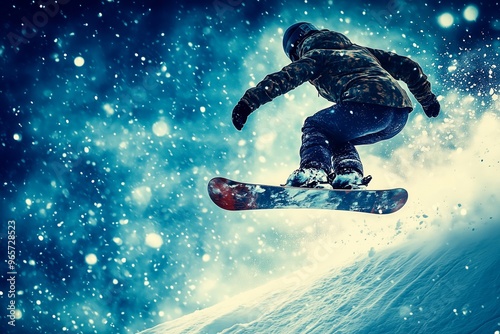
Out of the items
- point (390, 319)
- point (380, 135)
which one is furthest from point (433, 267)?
point (380, 135)

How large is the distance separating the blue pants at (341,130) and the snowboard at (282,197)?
0.76 ft

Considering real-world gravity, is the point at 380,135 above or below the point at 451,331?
above

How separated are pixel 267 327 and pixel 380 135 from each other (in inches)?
213

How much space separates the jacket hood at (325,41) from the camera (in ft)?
10.2

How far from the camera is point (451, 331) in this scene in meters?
3.11

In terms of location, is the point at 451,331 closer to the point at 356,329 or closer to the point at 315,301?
the point at 356,329

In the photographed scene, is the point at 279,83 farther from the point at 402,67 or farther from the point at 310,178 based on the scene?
the point at 402,67

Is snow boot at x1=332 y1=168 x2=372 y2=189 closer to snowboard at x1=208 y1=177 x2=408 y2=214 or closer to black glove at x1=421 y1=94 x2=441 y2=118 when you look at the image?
snowboard at x1=208 y1=177 x2=408 y2=214

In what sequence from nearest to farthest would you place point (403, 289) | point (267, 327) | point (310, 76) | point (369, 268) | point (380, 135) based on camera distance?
point (310, 76), point (380, 135), point (403, 289), point (267, 327), point (369, 268)

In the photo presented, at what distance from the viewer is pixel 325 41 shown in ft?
10.2

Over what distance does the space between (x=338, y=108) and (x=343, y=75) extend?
1.17 ft

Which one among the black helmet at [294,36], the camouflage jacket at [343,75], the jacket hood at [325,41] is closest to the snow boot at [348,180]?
the camouflage jacket at [343,75]

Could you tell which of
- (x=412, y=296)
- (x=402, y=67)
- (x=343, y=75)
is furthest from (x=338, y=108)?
(x=412, y=296)

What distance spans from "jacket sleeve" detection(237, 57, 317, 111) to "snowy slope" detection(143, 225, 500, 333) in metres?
2.85
